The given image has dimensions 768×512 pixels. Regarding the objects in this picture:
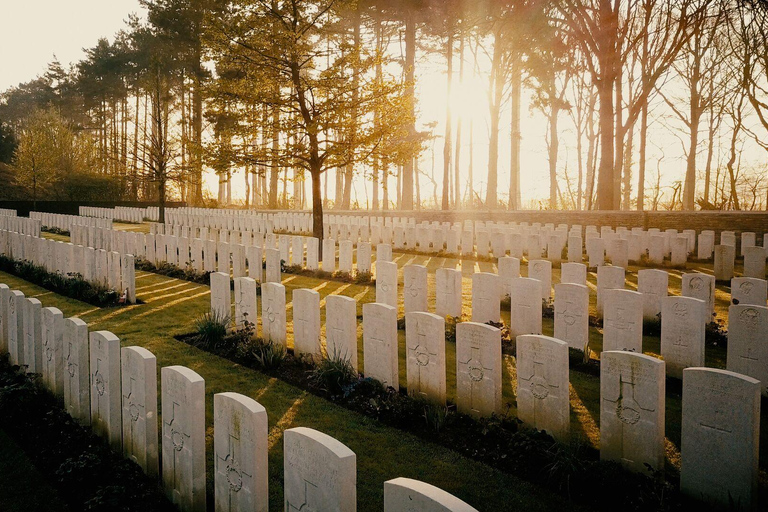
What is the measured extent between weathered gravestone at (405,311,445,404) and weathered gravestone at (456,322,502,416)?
16 cm

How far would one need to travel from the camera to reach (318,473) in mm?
2084

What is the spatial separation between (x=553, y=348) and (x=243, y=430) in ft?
7.35

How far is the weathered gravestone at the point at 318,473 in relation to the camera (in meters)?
1.97

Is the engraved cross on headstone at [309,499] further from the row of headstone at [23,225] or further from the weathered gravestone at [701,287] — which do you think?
the row of headstone at [23,225]

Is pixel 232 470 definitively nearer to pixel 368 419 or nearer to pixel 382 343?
pixel 368 419

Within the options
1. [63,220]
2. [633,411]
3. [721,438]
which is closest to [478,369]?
[633,411]

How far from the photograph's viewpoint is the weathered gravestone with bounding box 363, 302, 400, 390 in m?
4.56

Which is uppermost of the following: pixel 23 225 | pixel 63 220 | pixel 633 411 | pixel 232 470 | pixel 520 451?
pixel 63 220

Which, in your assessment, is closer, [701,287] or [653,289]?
[701,287]

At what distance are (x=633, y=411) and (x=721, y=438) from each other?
49 centimetres

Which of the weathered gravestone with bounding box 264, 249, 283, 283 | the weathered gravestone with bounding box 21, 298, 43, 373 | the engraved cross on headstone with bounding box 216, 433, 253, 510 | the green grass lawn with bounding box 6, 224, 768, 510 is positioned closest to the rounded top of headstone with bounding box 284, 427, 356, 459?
the engraved cross on headstone with bounding box 216, 433, 253, 510

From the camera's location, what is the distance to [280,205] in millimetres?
35594

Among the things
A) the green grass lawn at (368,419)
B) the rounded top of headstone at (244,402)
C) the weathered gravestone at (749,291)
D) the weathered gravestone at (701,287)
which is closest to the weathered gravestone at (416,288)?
the green grass lawn at (368,419)

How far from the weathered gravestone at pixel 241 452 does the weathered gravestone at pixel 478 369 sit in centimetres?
201
